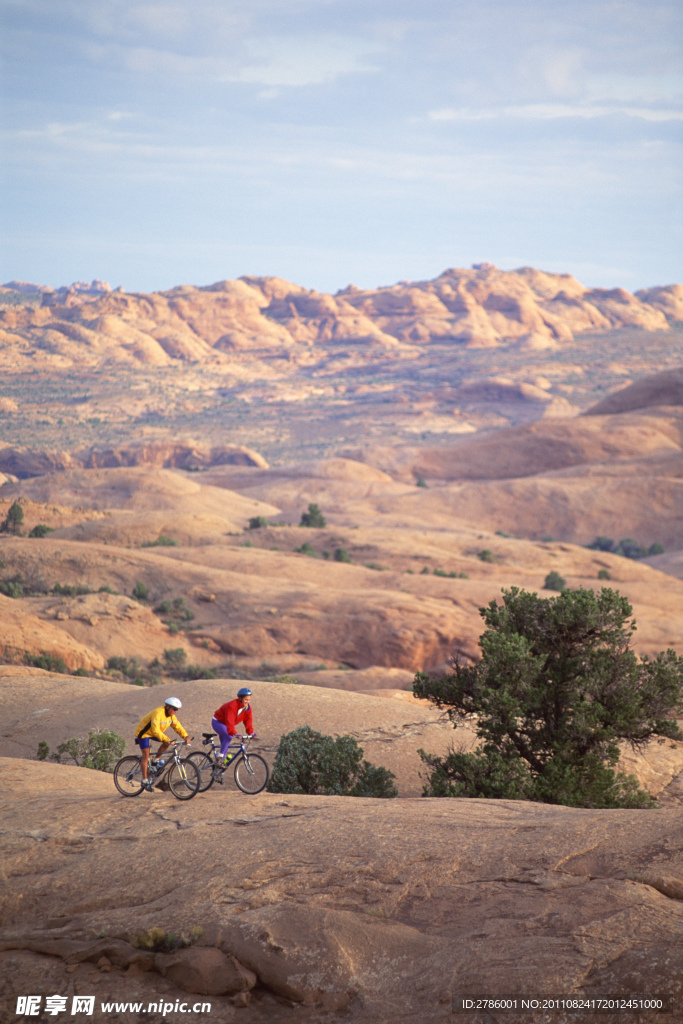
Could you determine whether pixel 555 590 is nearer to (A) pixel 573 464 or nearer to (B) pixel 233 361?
(A) pixel 573 464

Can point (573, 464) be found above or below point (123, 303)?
below

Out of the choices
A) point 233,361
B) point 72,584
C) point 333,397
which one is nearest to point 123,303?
point 233,361

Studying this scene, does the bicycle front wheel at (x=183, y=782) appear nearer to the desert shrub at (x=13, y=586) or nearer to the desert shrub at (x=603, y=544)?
the desert shrub at (x=13, y=586)

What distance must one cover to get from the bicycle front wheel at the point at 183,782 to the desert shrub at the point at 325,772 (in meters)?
2.95

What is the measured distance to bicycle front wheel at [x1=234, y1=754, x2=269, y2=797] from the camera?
454 inches

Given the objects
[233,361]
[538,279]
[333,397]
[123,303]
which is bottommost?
[333,397]

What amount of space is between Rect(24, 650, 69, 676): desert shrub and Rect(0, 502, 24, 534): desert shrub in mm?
16555

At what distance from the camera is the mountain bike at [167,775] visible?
10641 mm

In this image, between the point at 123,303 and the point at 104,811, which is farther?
the point at 123,303

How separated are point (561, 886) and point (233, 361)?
152510 mm

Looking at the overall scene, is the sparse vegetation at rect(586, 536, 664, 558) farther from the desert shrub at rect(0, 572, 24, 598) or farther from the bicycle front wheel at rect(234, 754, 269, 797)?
the bicycle front wheel at rect(234, 754, 269, 797)

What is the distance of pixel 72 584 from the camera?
32250 millimetres

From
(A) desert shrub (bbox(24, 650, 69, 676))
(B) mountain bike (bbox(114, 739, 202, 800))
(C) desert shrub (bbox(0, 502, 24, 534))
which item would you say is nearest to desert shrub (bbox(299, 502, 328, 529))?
(C) desert shrub (bbox(0, 502, 24, 534))

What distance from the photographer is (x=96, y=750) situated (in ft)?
49.4
